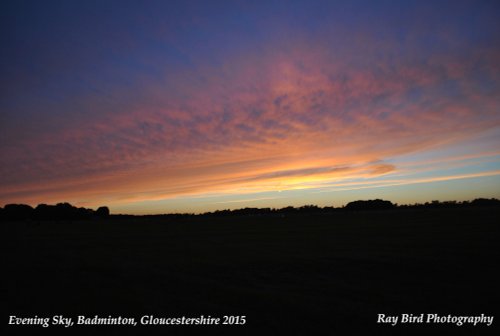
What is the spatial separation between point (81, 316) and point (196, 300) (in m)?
3.14

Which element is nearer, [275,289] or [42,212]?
[275,289]

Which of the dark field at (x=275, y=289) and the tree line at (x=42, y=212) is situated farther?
the tree line at (x=42, y=212)

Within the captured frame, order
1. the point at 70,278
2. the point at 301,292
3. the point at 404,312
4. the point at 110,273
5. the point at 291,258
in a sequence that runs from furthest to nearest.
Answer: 1. the point at 291,258
2. the point at 110,273
3. the point at 70,278
4. the point at 301,292
5. the point at 404,312

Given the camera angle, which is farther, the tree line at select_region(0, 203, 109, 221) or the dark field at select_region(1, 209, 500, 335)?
the tree line at select_region(0, 203, 109, 221)

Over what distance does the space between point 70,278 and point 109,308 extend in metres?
5.38

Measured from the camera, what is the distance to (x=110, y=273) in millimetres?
14008

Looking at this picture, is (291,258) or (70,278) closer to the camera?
(70,278)

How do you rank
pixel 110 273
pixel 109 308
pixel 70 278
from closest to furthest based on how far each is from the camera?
pixel 109 308
pixel 70 278
pixel 110 273

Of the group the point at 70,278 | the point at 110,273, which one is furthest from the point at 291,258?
the point at 70,278

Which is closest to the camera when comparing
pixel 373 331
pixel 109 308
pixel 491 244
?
pixel 373 331

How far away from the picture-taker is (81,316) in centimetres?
852

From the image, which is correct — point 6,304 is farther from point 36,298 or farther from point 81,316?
point 81,316

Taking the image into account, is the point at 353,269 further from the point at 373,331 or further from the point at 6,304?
the point at 6,304

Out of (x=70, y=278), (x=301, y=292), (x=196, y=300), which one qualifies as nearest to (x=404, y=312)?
(x=301, y=292)
